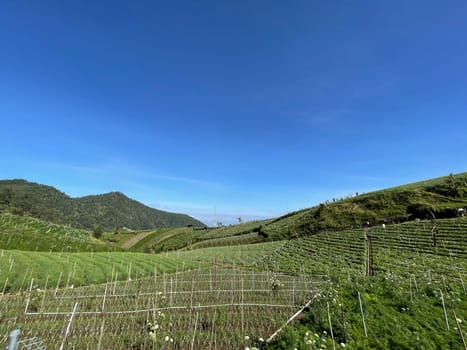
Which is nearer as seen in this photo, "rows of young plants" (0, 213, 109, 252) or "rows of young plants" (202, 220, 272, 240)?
"rows of young plants" (0, 213, 109, 252)

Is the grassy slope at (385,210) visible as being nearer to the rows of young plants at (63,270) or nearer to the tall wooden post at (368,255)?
the tall wooden post at (368,255)

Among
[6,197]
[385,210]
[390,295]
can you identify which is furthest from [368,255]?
[6,197]

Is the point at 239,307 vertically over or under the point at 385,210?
under

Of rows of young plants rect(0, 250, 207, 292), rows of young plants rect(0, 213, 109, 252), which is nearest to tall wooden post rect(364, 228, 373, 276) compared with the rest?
rows of young plants rect(0, 250, 207, 292)

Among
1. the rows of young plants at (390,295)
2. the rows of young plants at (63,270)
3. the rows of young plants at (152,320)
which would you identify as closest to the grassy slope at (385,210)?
the rows of young plants at (390,295)

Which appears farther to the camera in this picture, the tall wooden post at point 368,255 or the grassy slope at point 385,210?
the grassy slope at point 385,210

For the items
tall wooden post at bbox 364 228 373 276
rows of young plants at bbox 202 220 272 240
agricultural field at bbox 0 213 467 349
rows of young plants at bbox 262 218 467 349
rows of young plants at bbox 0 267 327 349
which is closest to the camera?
rows of young plants at bbox 0 267 327 349

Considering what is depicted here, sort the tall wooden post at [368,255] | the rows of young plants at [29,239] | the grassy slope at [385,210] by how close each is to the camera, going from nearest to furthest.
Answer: the tall wooden post at [368,255]
the rows of young plants at [29,239]
the grassy slope at [385,210]

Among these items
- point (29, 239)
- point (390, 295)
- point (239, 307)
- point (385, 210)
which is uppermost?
point (385, 210)

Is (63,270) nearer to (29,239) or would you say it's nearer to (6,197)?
(29,239)

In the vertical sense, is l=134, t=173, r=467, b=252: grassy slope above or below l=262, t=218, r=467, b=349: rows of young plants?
above

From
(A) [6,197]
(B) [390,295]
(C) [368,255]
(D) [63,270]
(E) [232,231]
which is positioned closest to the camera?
(B) [390,295]

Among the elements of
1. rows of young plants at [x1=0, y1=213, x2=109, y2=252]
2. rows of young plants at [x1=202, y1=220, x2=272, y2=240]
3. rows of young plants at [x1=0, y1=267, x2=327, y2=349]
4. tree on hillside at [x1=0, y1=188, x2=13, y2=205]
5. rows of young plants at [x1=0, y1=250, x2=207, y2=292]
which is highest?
tree on hillside at [x1=0, y1=188, x2=13, y2=205]

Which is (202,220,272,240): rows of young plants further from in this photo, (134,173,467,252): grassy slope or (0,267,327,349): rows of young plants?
(0,267,327,349): rows of young plants
